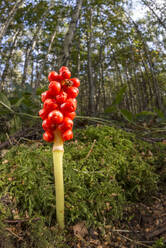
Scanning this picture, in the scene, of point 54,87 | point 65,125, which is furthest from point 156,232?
point 54,87

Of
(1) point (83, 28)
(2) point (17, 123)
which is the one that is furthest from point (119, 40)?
(2) point (17, 123)

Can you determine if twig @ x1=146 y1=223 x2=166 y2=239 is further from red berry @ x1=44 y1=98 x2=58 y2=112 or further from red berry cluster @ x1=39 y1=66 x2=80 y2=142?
red berry @ x1=44 y1=98 x2=58 y2=112

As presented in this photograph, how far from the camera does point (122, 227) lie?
1.51 metres

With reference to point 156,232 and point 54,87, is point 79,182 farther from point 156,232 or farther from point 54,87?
point 54,87

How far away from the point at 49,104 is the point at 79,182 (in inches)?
34.6

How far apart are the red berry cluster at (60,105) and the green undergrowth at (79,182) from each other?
567 mm


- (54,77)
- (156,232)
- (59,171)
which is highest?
(54,77)

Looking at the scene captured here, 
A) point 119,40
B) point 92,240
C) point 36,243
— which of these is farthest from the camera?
point 119,40

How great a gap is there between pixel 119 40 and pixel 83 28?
2323mm

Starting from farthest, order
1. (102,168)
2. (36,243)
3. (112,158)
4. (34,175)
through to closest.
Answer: (112,158)
(102,168)
(34,175)
(36,243)

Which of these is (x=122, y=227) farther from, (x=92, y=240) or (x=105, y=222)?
(x=92, y=240)

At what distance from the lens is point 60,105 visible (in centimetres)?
113

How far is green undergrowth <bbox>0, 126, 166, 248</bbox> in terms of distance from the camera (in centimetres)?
129

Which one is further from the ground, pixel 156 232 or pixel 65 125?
pixel 65 125
